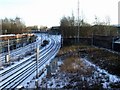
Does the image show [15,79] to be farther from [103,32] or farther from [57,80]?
[103,32]

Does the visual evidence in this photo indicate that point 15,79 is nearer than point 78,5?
Yes

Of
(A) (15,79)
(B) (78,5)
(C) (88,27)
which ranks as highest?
(B) (78,5)

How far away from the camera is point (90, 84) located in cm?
1051

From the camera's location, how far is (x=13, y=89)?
10094 mm

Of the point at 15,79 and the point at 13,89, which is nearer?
the point at 13,89

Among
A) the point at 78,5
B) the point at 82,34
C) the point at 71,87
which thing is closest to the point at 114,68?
the point at 71,87

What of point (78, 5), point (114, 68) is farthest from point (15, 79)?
point (78, 5)

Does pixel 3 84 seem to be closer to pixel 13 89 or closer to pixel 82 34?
pixel 13 89

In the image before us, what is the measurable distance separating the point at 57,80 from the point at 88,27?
32348 millimetres

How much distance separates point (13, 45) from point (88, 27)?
596 inches

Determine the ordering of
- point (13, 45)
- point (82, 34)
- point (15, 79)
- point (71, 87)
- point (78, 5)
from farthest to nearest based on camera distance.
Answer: point (82, 34) → point (78, 5) → point (13, 45) → point (15, 79) → point (71, 87)

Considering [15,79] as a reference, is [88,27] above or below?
above

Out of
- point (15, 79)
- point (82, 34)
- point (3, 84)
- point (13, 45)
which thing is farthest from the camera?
point (82, 34)

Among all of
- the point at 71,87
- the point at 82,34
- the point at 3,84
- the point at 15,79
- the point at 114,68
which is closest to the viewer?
the point at 71,87
